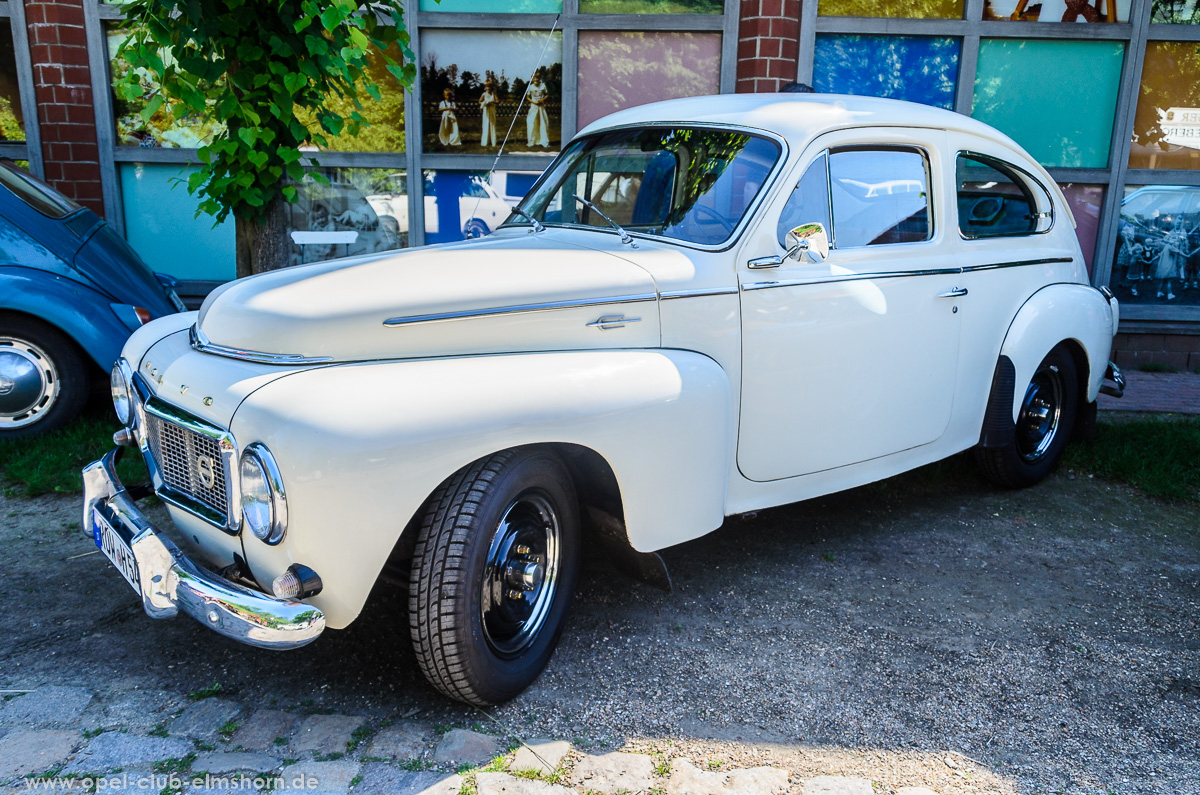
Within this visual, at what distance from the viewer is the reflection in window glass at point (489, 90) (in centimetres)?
739

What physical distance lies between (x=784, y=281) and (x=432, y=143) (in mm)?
5010

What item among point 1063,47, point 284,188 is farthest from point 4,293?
point 1063,47

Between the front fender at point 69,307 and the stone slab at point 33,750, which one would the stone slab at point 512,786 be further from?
the front fender at point 69,307

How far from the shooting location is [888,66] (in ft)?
24.4

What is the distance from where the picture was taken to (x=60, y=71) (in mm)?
7270

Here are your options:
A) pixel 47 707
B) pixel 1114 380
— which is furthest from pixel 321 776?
pixel 1114 380

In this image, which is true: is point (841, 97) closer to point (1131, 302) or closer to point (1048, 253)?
point (1048, 253)

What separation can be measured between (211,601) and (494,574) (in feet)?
2.63

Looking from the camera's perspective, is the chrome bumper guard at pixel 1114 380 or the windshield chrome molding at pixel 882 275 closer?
the windshield chrome molding at pixel 882 275

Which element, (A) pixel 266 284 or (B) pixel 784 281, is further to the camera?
(B) pixel 784 281

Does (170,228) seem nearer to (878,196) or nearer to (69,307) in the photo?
(69,307)

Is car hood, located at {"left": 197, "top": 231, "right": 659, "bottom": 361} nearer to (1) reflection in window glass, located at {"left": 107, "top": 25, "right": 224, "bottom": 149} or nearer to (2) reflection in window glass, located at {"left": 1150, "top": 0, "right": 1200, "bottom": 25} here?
(1) reflection in window glass, located at {"left": 107, "top": 25, "right": 224, "bottom": 149}

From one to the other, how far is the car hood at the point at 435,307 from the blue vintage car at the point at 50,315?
2532 millimetres

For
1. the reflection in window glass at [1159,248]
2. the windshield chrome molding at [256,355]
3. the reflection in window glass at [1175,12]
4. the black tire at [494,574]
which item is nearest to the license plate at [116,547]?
the windshield chrome molding at [256,355]
